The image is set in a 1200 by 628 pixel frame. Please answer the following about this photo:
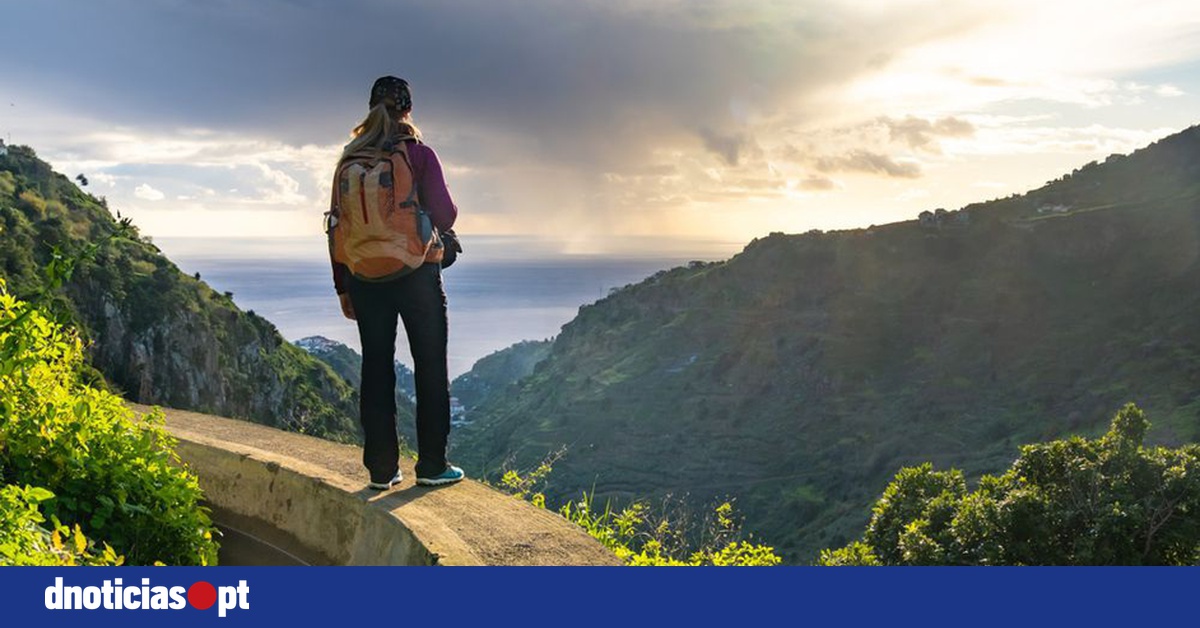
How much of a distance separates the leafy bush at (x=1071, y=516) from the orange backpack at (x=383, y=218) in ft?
44.0

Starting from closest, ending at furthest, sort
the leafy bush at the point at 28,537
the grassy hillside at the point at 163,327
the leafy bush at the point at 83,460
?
the leafy bush at the point at 28,537, the leafy bush at the point at 83,460, the grassy hillside at the point at 163,327

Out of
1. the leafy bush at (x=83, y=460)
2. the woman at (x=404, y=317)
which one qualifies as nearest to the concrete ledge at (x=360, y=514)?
the woman at (x=404, y=317)

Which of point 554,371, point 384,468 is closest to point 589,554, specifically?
point 384,468

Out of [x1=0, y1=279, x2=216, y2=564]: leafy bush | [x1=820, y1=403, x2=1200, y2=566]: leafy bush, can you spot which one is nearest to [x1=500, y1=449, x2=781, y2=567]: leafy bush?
[x1=0, y1=279, x2=216, y2=564]: leafy bush

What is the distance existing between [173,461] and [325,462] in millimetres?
609

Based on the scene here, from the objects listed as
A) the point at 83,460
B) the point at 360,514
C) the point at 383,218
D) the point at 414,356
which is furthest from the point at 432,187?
the point at 83,460

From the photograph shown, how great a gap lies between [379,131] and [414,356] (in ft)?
3.10

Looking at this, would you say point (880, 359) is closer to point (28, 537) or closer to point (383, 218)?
point (383, 218)

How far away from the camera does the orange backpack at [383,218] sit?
12.4 ft

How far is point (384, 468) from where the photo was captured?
382cm

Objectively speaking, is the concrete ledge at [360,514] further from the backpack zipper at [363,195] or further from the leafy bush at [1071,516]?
the leafy bush at [1071,516]

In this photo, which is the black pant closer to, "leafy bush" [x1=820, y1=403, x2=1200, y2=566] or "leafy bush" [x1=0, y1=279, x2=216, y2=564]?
"leafy bush" [x1=0, y1=279, x2=216, y2=564]

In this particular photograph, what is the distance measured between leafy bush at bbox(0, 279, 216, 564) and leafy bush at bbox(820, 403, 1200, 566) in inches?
556

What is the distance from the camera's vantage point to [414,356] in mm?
3977
